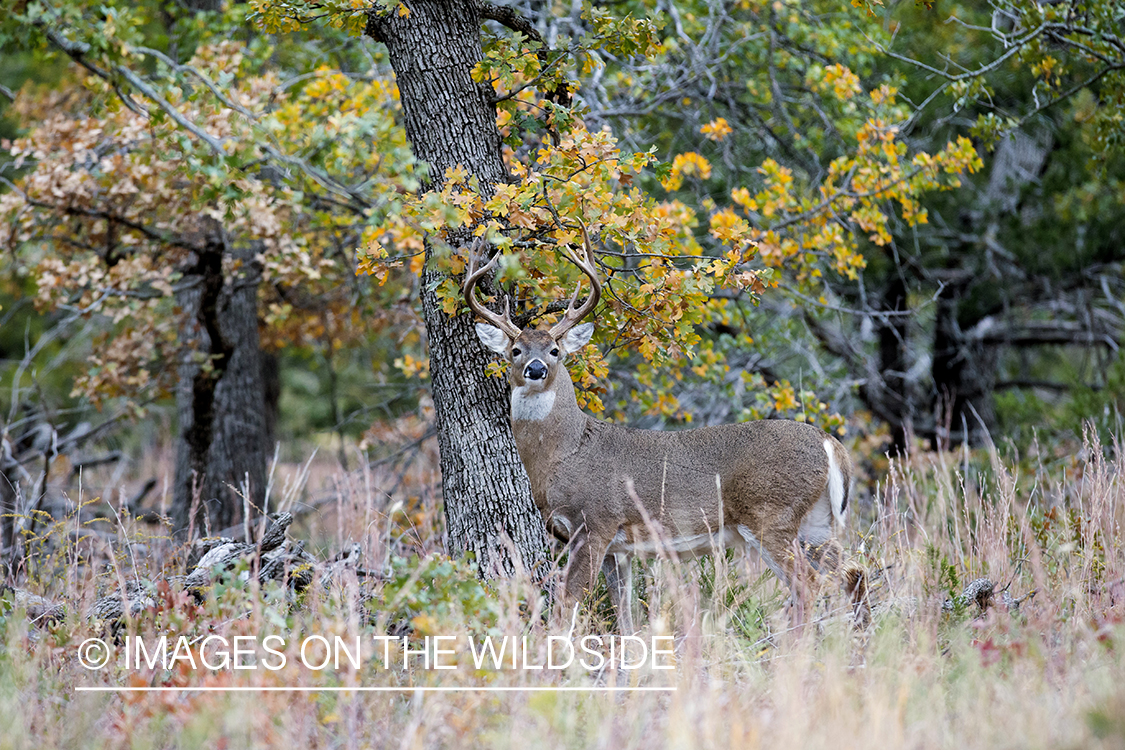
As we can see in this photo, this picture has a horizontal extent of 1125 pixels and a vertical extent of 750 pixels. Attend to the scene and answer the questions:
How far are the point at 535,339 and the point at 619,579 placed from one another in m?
1.45

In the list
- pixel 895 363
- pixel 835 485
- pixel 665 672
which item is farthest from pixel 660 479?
pixel 895 363

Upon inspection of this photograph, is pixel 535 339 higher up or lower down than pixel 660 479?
higher up

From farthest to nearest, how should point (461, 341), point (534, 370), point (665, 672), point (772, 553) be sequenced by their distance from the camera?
1. point (461, 341)
2. point (772, 553)
3. point (534, 370)
4. point (665, 672)

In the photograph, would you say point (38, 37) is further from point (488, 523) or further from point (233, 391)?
point (233, 391)

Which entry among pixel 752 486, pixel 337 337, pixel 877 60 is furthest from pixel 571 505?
pixel 877 60

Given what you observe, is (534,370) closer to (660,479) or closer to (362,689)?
(660,479)

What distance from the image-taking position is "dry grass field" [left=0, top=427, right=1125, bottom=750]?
3.37 meters

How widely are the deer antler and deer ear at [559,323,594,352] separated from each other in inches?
1.3

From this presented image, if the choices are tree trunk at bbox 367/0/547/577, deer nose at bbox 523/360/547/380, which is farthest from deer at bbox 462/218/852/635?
tree trunk at bbox 367/0/547/577

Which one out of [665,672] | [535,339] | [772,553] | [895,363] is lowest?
[665,672]

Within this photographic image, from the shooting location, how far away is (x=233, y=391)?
9289 mm

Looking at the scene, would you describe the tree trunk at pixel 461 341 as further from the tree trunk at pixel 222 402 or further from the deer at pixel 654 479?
the tree trunk at pixel 222 402

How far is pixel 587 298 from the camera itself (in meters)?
5.46

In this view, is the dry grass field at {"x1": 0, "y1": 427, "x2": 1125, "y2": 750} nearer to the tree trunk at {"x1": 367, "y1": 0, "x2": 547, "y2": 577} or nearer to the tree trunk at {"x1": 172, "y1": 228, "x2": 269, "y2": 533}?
the tree trunk at {"x1": 367, "y1": 0, "x2": 547, "y2": 577}
